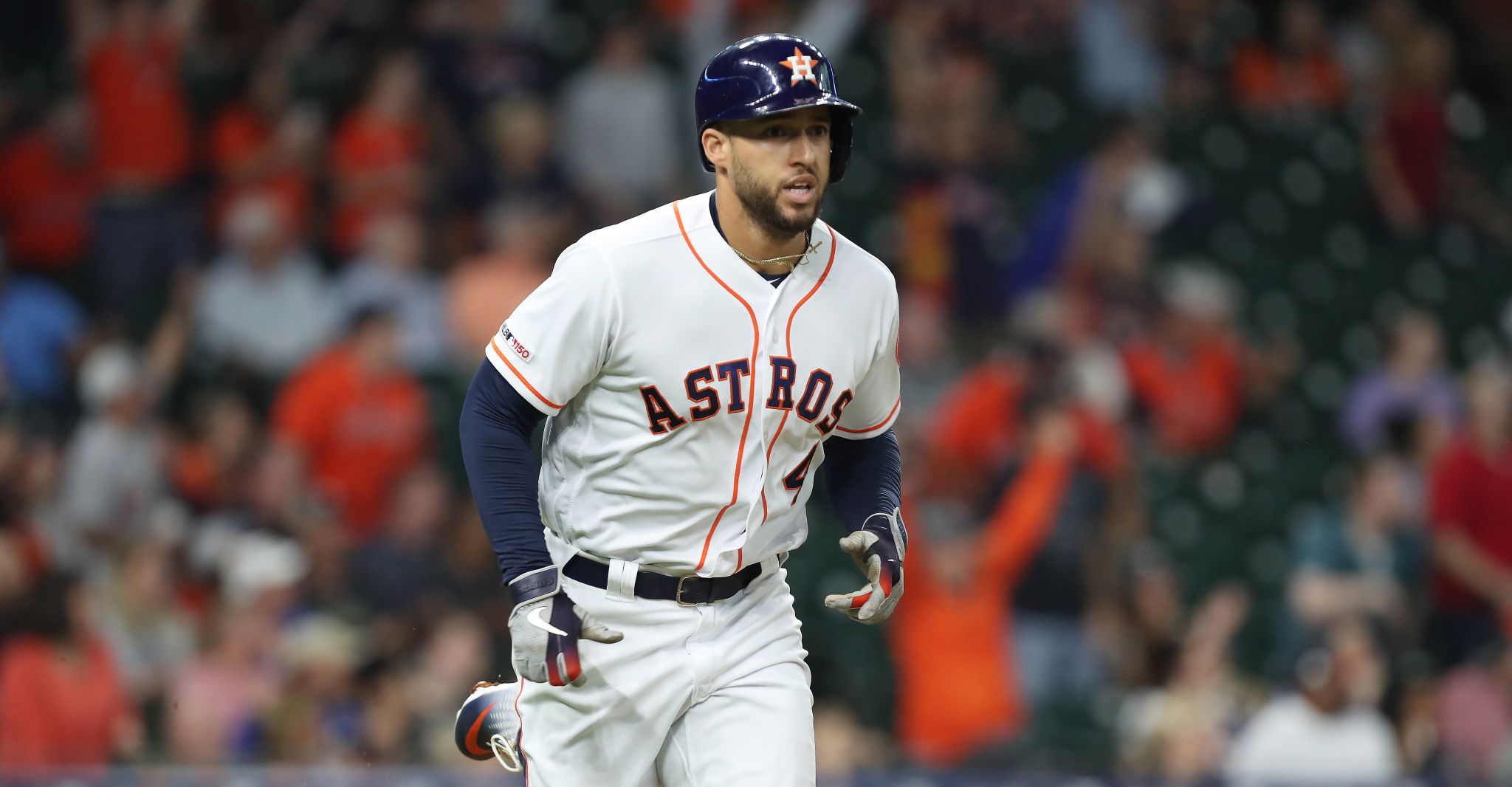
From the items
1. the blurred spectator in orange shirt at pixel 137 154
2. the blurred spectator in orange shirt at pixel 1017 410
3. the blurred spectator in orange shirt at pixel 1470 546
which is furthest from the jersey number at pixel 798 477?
the blurred spectator in orange shirt at pixel 137 154

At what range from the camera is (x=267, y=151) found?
8875 millimetres

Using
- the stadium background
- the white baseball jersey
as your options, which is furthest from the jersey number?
the stadium background

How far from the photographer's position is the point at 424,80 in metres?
9.27

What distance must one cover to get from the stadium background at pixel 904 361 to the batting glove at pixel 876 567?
290 cm

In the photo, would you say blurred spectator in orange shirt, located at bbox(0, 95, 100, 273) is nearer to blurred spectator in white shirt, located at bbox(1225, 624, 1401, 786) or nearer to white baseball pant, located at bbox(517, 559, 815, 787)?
blurred spectator in white shirt, located at bbox(1225, 624, 1401, 786)

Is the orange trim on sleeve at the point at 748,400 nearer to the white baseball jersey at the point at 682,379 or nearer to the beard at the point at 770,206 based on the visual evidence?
the white baseball jersey at the point at 682,379

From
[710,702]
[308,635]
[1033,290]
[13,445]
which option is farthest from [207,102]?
[710,702]

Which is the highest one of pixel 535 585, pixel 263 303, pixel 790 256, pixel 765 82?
pixel 765 82

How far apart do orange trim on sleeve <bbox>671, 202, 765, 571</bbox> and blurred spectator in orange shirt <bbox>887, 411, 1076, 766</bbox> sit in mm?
3723

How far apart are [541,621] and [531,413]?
1.34 ft

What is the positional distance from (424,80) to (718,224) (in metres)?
5.97

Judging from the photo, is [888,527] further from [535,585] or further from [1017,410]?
[1017,410]

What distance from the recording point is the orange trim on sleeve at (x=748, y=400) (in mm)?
3543

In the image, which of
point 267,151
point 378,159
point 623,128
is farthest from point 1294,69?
point 267,151
